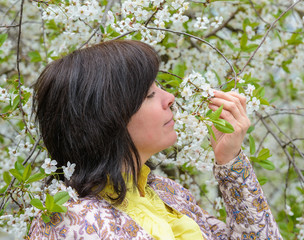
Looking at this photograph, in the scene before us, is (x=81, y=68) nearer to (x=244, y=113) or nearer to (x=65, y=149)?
(x=65, y=149)

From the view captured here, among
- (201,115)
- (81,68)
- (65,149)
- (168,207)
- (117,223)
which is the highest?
(81,68)

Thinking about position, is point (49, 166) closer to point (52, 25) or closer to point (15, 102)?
point (15, 102)

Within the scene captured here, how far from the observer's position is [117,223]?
1218 mm

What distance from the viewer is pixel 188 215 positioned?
153cm

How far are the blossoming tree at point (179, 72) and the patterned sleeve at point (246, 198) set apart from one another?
153 millimetres

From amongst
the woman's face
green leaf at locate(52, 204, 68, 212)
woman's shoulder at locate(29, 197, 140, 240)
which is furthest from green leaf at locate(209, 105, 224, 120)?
green leaf at locate(52, 204, 68, 212)

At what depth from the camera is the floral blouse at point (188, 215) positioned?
1.16 meters

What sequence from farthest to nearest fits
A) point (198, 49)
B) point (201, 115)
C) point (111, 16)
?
point (198, 49), point (111, 16), point (201, 115)

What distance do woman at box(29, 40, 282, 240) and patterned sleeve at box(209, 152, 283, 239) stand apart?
0.12m

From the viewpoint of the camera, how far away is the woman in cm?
123

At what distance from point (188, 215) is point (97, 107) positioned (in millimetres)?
530

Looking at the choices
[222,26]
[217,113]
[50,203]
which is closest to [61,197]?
[50,203]

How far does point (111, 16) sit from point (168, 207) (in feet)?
2.56

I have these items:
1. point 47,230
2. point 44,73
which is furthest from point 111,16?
point 47,230
